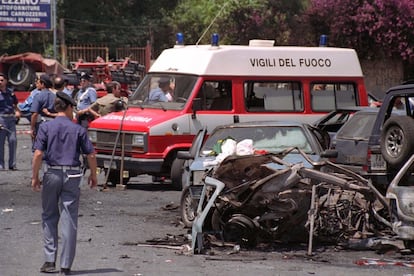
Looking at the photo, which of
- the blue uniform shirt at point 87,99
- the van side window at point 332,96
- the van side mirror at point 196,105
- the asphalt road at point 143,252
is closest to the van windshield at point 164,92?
the van side mirror at point 196,105

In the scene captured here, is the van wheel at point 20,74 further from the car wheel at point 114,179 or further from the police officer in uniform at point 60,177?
the police officer in uniform at point 60,177

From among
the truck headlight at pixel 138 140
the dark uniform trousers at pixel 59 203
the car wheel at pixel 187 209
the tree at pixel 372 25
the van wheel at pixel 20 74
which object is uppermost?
the tree at pixel 372 25

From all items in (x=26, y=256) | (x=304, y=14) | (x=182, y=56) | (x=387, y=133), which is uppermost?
(x=304, y=14)

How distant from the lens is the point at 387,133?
39.1 ft

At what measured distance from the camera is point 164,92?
17.3 metres

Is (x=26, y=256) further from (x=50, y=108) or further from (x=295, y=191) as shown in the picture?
(x=50, y=108)

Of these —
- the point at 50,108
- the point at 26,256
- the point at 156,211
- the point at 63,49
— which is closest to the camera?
the point at 26,256

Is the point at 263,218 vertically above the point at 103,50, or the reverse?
the point at 103,50

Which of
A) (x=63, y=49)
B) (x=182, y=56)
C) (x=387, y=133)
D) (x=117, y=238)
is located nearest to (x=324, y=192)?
(x=387, y=133)

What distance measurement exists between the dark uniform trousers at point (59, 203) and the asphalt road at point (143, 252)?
1.12 feet

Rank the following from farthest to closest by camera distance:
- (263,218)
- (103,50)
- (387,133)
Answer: (103,50) < (387,133) < (263,218)

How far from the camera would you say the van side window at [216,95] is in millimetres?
16922

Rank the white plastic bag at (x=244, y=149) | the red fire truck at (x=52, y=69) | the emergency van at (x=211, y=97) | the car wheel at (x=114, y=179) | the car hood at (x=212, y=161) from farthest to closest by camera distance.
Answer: the red fire truck at (x=52, y=69), the car wheel at (x=114, y=179), the emergency van at (x=211, y=97), the car hood at (x=212, y=161), the white plastic bag at (x=244, y=149)

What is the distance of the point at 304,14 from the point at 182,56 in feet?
65.7
